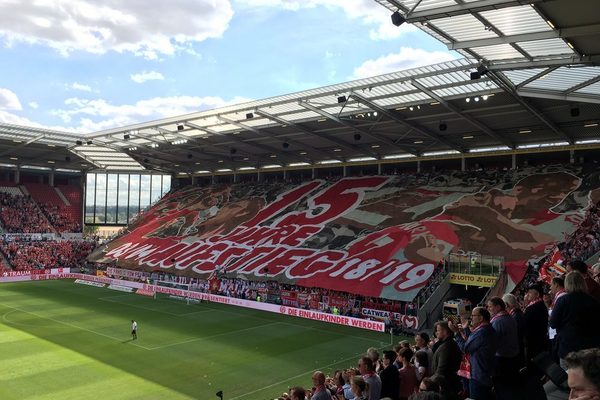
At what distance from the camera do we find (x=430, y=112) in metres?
31.6

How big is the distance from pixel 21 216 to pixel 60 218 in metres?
4.91

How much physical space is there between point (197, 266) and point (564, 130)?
96.1 feet

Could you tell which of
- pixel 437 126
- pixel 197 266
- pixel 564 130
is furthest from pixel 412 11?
pixel 197 266

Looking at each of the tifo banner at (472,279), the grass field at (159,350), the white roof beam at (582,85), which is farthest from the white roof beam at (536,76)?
the grass field at (159,350)

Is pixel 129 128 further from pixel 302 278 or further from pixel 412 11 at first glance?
pixel 412 11

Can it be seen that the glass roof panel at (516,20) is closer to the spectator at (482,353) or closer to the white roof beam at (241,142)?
the spectator at (482,353)

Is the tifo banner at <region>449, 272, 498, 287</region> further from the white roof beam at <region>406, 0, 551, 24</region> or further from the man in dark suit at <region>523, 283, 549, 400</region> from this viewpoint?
the man in dark suit at <region>523, 283, 549, 400</region>

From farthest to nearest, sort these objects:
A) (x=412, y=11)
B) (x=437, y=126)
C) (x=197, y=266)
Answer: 1. (x=197, y=266)
2. (x=437, y=126)
3. (x=412, y=11)

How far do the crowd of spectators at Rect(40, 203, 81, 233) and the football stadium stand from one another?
22cm

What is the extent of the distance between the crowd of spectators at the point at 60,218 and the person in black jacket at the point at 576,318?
60.1 meters

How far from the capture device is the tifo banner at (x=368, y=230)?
31062 millimetres

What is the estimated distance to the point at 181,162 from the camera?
55.9m

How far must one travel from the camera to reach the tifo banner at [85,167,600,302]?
31.1 meters

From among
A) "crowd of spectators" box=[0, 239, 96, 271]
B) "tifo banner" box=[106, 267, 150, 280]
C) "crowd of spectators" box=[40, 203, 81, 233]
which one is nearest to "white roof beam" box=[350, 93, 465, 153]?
"tifo banner" box=[106, 267, 150, 280]
